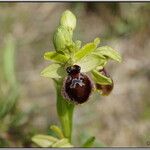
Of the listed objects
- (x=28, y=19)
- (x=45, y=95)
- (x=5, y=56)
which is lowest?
(x=45, y=95)

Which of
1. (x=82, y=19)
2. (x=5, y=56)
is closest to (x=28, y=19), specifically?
(x=82, y=19)

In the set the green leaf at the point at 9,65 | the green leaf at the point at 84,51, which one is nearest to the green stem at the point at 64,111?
the green leaf at the point at 84,51

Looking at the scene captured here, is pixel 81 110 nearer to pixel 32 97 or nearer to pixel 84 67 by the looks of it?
pixel 32 97

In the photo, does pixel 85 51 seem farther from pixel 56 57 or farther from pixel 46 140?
pixel 46 140

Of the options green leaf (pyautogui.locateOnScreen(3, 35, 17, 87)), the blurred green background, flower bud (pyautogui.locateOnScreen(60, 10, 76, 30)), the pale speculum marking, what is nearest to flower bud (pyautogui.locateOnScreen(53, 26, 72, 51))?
flower bud (pyautogui.locateOnScreen(60, 10, 76, 30))

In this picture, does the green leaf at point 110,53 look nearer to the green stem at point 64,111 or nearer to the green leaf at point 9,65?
the green stem at point 64,111

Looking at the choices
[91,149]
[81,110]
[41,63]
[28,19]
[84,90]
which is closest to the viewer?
[84,90]
